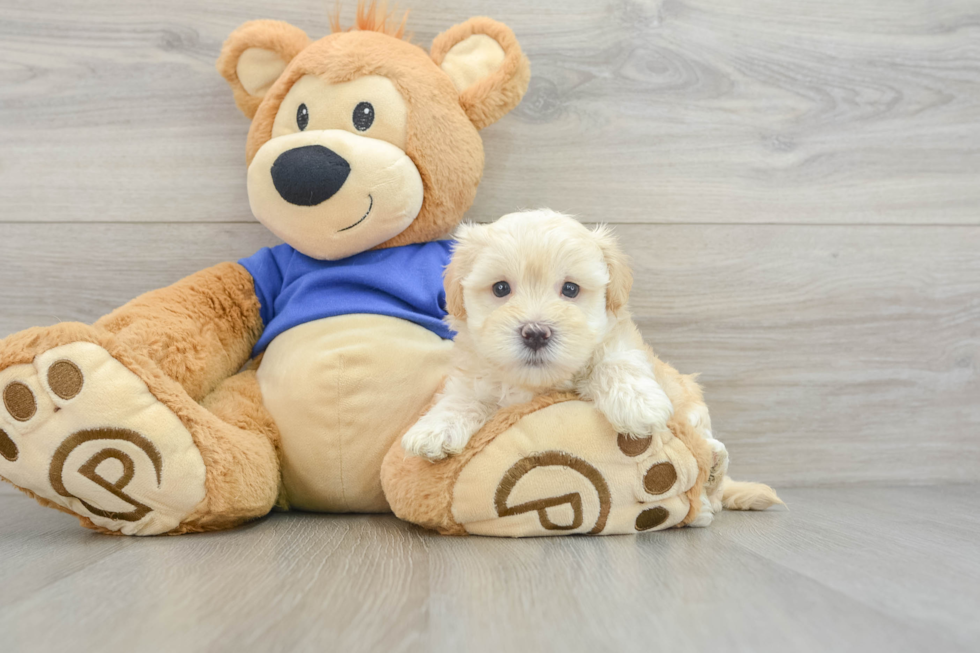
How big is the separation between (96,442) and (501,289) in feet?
1.83

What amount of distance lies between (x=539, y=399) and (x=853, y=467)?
0.87m

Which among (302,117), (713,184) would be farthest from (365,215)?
Answer: (713,184)

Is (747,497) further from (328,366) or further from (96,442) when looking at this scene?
(96,442)

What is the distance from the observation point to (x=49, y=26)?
1325mm

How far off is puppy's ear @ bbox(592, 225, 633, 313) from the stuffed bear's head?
319 millimetres

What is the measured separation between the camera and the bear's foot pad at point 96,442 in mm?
872

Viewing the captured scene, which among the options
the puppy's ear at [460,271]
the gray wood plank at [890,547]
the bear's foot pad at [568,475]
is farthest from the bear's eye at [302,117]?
the gray wood plank at [890,547]

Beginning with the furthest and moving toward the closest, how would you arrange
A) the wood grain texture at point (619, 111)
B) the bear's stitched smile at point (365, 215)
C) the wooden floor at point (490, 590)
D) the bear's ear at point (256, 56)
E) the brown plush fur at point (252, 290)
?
1. the wood grain texture at point (619, 111)
2. the bear's ear at point (256, 56)
3. the bear's stitched smile at point (365, 215)
4. the brown plush fur at point (252, 290)
5. the wooden floor at point (490, 590)

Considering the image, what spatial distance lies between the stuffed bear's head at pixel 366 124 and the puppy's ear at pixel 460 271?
0.60 ft

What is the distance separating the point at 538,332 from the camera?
84 centimetres

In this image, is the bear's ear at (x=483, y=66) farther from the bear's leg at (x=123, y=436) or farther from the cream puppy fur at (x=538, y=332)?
the bear's leg at (x=123, y=436)

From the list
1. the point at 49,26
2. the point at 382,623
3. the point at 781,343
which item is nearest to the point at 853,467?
the point at 781,343

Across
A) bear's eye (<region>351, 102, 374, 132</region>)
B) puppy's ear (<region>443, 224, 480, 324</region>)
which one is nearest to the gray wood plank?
puppy's ear (<region>443, 224, 480, 324</region>)

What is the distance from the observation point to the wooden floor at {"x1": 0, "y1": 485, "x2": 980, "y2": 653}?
580 millimetres
